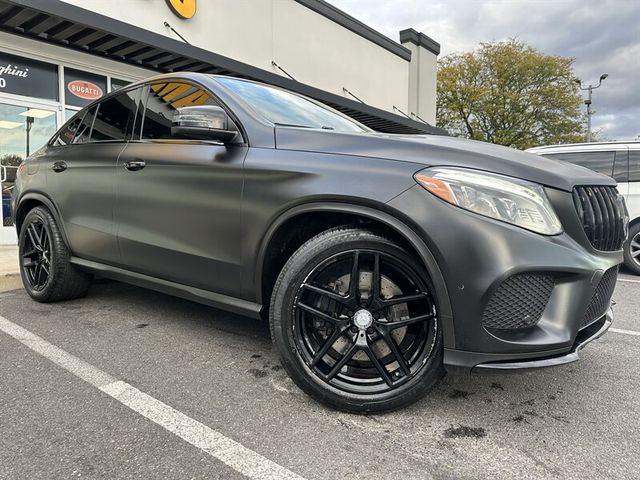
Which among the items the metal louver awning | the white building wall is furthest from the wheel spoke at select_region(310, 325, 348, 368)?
the white building wall

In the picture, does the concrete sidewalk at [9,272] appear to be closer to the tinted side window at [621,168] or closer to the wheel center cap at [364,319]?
the wheel center cap at [364,319]

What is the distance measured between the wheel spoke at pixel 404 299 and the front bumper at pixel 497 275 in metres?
0.10

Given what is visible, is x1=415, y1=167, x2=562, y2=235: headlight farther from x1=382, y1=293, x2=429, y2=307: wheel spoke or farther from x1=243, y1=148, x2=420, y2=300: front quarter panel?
x1=382, y1=293, x2=429, y2=307: wheel spoke

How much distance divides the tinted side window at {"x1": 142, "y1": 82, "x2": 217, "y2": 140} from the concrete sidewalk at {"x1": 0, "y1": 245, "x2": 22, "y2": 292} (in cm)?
270

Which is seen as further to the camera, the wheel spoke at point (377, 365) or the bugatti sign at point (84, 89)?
the bugatti sign at point (84, 89)

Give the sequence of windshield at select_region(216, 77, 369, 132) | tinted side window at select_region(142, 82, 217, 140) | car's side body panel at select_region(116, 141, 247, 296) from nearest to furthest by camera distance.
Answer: car's side body panel at select_region(116, 141, 247, 296) < windshield at select_region(216, 77, 369, 132) < tinted side window at select_region(142, 82, 217, 140)

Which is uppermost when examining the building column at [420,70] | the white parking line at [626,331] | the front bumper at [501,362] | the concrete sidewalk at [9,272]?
the building column at [420,70]

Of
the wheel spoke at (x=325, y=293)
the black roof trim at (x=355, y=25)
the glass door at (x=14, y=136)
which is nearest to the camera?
the wheel spoke at (x=325, y=293)

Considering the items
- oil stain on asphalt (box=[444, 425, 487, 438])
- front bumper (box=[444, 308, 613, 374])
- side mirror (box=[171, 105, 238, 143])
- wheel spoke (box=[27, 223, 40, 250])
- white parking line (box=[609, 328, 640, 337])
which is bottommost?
oil stain on asphalt (box=[444, 425, 487, 438])

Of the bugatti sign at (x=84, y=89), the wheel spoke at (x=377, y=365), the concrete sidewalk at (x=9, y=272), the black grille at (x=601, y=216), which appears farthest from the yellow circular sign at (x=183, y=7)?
the wheel spoke at (x=377, y=365)

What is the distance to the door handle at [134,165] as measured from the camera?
9.90 feet

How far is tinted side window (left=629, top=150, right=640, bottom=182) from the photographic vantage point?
6.61m

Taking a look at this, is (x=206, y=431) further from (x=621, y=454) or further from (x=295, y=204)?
Answer: (x=621, y=454)

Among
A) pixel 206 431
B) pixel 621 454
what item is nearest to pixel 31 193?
pixel 206 431
